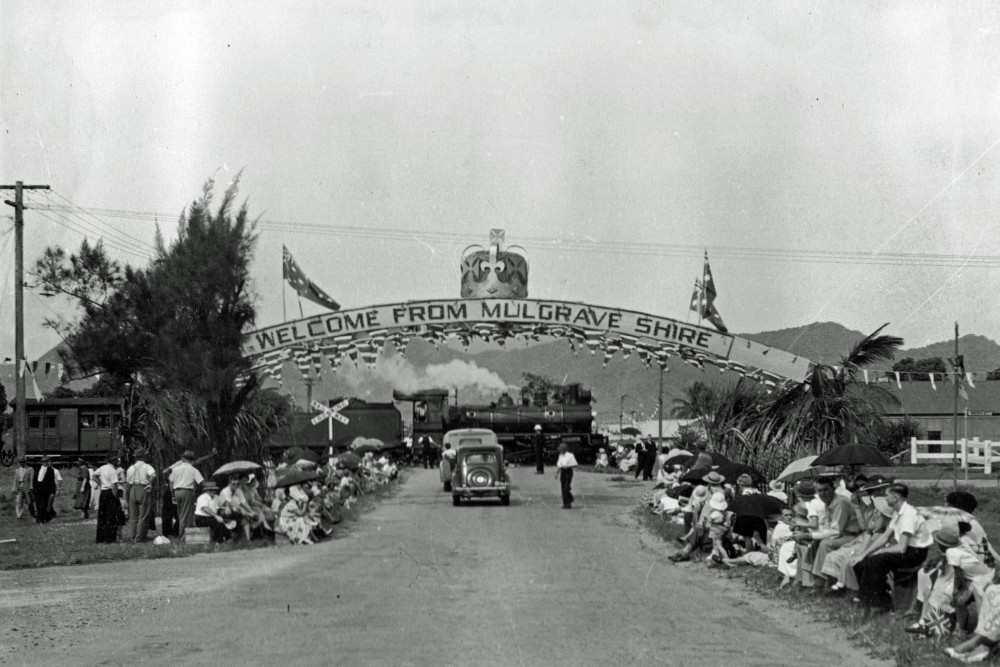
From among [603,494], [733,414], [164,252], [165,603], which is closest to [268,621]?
[165,603]

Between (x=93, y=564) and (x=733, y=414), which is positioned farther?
(x=733, y=414)

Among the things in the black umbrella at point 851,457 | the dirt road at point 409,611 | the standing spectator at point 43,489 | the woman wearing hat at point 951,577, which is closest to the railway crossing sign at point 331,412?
the standing spectator at point 43,489

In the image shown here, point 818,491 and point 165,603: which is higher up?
point 818,491

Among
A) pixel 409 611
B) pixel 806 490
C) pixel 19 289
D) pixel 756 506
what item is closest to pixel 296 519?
pixel 756 506

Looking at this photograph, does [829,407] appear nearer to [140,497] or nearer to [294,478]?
[294,478]

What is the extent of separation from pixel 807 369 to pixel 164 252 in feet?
45.4

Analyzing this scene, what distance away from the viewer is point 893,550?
465 inches

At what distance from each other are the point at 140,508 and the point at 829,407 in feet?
42.7

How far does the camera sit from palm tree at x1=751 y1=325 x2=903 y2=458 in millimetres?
22875

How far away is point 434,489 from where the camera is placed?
36.6 meters

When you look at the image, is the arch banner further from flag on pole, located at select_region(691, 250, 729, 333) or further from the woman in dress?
the woman in dress

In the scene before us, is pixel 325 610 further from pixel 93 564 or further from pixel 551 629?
pixel 93 564

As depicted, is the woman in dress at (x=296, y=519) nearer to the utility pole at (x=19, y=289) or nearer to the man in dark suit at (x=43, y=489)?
the man in dark suit at (x=43, y=489)

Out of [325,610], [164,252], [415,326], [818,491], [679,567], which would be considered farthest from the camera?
[415,326]
